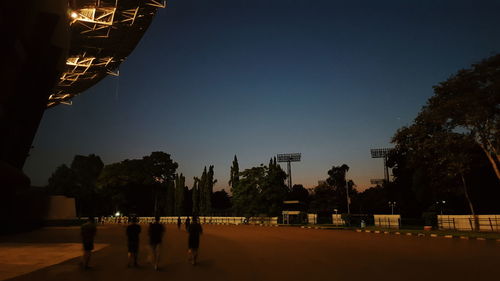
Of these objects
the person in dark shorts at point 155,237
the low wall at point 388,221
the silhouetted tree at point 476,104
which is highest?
the silhouetted tree at point 476,104

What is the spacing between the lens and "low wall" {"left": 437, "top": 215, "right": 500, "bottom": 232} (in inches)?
1283

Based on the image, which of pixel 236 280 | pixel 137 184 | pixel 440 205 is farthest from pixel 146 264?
pixel 137 184

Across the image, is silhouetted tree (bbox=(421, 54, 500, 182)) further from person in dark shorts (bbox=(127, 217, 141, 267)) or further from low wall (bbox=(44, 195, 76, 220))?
low wall (bbox=(44, 195, 76, 220))

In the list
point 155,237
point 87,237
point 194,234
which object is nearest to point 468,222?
point 194,234

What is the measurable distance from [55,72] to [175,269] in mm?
21402

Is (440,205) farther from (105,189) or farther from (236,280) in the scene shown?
(105,189)

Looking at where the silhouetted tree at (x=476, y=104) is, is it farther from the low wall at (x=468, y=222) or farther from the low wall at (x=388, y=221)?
the low wall at (x=388, y=221)

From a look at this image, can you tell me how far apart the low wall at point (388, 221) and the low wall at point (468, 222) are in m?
3.95

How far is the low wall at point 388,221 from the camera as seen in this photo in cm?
3959

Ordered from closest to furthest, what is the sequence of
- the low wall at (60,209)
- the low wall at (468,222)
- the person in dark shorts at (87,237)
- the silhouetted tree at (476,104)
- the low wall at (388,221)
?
the person in dark shorts at (87,237) < the silhouetted tree at (476,104) < the low wall at (468,222) < the low wall at (388,221) < the low wall at (60,209)

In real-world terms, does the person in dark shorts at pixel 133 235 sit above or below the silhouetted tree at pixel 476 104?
below

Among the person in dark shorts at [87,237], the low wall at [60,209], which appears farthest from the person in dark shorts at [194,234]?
the low wall at [60,209]

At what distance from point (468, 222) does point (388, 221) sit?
7951 millimetres

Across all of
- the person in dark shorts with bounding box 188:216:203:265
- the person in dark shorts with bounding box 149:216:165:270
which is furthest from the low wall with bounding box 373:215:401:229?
the person in dark shorts with bounding box 149:216:165:270
